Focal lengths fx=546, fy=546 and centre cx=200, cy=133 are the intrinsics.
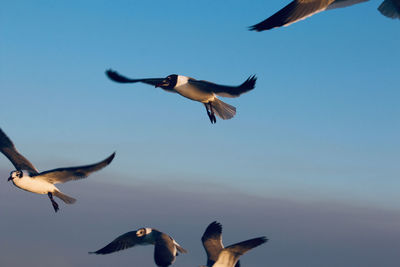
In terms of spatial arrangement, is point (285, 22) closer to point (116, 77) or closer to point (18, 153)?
point (116, 77)

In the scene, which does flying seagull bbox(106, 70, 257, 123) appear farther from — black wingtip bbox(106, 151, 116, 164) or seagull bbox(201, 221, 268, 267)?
seagull bbox(201, 221, 268, 267)

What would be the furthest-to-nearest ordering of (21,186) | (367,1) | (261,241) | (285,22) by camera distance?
(21,186) < (367,1) < (285,22) < (261,241)

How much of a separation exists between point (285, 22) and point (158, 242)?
4209mm

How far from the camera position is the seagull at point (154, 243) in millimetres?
8672

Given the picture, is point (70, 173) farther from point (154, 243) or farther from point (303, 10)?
point (303, 10)

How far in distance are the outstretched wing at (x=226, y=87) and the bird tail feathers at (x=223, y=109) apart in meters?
0.81

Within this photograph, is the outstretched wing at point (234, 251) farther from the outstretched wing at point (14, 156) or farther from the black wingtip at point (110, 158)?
the outstretched wing at point (14, 156)

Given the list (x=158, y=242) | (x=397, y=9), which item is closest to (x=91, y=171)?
(x=158, y=242)

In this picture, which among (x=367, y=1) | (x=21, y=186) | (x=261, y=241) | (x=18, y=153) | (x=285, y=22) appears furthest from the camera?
(x=18, y=153)

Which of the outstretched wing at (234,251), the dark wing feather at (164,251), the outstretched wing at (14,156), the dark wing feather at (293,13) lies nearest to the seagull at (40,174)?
the outstretched wing at (14,156)

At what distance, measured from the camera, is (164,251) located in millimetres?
8852

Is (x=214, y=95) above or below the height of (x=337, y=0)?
below

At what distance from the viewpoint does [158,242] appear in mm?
9219

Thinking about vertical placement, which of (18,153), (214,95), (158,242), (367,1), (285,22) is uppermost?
(367,1)
